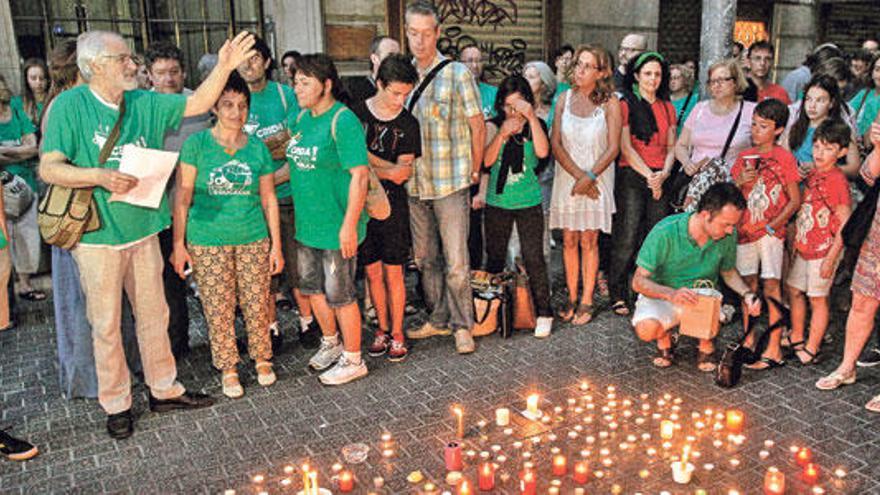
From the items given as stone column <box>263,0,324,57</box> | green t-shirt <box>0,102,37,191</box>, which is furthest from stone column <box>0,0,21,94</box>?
stone column <box>263,0,324,57</box>

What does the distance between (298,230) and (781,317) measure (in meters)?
3.33

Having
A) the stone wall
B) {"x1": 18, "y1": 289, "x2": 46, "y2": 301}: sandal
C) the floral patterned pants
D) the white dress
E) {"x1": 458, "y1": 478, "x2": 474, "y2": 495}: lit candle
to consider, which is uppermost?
the stone wall

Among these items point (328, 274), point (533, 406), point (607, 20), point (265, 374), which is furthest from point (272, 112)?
point (607, 20)

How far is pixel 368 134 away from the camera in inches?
197

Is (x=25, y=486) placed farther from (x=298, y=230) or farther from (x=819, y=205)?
(x=819, y=205)

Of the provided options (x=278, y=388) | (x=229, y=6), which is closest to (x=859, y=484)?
(x=278, y=388)

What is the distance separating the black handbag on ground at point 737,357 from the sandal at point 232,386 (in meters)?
3.14

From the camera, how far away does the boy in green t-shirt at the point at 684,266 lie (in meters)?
4.64

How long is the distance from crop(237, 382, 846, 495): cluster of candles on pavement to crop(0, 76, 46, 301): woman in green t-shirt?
14.6 feet

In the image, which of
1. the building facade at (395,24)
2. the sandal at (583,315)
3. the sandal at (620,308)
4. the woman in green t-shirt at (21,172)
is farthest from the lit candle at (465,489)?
the building facade at (395,24)

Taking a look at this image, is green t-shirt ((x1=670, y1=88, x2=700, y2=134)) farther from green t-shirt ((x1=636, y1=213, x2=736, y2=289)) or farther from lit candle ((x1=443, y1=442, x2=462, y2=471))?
lit candle ((x1=443, y1=442, x2=462, y2=471))

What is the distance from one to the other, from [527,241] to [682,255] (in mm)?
1261

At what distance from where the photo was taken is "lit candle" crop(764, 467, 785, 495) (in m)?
3.48

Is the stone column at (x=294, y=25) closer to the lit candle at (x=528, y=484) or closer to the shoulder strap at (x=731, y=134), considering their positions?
the shoulder strap at (x=731, y=134)
